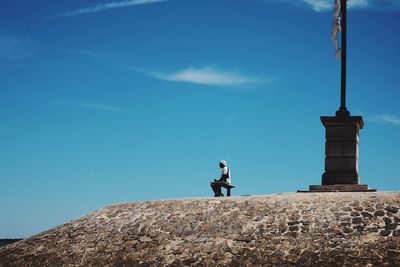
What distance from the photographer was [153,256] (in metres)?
13.5

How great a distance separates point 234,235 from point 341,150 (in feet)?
17.6

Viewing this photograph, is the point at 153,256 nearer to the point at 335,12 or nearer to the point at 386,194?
the point at 386,194

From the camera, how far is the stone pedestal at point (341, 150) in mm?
17375

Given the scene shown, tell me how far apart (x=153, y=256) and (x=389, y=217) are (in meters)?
5.16

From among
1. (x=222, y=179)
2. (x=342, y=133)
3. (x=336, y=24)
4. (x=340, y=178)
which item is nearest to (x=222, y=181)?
(x=222, y=179)

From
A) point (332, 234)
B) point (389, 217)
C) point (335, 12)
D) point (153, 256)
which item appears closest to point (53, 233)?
point (153, 256)

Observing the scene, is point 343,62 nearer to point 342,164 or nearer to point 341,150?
point 341,150

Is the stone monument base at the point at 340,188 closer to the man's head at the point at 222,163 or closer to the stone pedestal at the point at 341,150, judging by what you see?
the stone pedestal at the point at 341,150

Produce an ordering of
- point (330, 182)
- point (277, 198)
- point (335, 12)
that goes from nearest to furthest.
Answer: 1. point (277, 198)
2. point (330, 182)
3. point (335, 12)

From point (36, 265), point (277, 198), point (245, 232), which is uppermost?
point (277, 198)

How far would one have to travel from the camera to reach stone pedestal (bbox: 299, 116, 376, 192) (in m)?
17.4

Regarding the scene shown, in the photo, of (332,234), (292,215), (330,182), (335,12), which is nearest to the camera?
(332,234)

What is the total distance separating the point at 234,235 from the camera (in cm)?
1366

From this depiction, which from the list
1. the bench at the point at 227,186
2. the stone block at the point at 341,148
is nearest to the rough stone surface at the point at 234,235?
the bench at the point at 227,186
